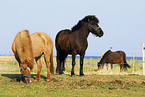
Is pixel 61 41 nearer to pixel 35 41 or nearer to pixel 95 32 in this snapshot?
pixel 95 32

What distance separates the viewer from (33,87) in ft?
28.7

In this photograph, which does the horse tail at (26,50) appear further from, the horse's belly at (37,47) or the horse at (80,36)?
the horse at (80,36)

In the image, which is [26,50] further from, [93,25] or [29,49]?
[93,25]

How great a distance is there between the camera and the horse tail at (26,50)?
28.9ft

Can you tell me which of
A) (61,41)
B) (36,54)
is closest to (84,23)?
(61,41)

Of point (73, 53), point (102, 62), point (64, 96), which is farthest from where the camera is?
point (102, 62)

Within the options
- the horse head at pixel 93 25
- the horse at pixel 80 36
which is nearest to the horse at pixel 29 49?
the horse at pixel 80 36

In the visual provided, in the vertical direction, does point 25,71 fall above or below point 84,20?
below

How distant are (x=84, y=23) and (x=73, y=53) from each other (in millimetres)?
1852

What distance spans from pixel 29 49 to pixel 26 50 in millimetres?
146

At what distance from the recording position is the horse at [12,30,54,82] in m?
8.78

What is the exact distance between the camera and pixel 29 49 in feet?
30.0

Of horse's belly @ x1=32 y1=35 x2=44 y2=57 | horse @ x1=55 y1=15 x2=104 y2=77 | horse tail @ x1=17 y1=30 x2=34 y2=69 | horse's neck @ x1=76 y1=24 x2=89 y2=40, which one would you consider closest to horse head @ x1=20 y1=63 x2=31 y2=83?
horse tail @ x1=17 y1=30 x2=34 y2=69

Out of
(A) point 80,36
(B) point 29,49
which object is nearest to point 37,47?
(B) point 29,49
